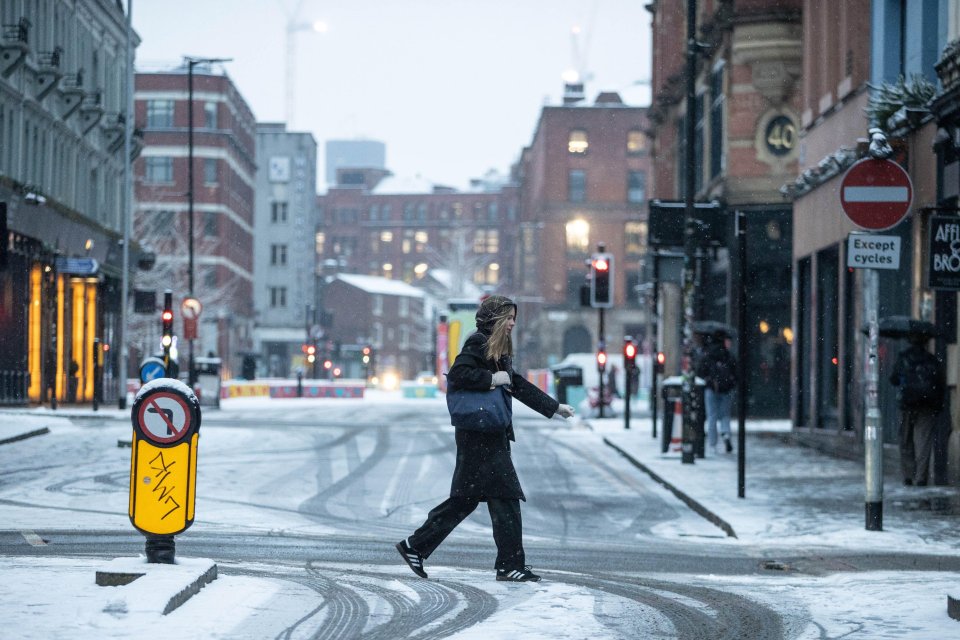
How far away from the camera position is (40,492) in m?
15.4

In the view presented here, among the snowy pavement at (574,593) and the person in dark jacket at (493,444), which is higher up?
the person in dark jacket at (493,444)

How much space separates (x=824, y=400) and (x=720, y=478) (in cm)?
773

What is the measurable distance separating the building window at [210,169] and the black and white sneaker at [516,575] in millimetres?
83555

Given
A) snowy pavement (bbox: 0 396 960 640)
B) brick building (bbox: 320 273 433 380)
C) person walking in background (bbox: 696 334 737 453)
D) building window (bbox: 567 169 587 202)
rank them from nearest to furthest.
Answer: snowy pavement (bbox: 0 396 960 640) < person walking in background (bbox: 696 334 737 453) < building window (bbox: 567 169 587 202) < brick building (bbox: 320 273 433 380)

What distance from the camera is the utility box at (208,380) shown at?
4119 centimetres

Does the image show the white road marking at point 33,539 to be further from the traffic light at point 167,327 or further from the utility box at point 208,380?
the utility box at point 208,380

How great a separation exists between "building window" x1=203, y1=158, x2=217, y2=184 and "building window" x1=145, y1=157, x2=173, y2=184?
2057 millimetres

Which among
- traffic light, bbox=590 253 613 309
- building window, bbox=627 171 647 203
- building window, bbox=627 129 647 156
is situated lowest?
traffic light, bbox=590 253 613 309

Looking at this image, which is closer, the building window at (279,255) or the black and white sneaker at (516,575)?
the black and white sneaker at (516,575)

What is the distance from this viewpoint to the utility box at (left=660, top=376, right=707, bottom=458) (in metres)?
21.7

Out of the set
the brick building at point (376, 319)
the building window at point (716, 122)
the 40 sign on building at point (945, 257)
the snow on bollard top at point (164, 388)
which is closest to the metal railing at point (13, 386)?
the building window at point (716, 122)

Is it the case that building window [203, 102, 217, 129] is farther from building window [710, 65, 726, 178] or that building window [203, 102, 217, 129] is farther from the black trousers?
the black trousers

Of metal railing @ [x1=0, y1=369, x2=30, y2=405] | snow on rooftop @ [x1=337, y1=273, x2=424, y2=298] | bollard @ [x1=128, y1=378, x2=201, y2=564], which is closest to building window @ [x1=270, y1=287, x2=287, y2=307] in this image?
snow on rooftop @ [x1=337, y1=273, x2=424, y2=298]

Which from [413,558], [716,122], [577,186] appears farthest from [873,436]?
[577,186]
